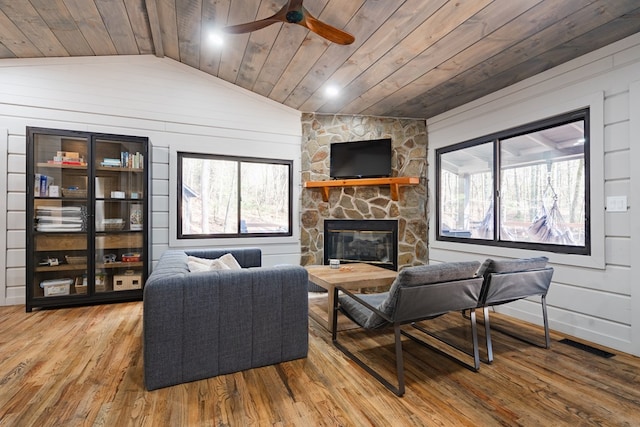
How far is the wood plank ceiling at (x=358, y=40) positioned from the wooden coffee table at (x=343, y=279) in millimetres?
2189

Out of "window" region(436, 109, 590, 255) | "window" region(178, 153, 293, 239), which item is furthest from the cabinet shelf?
"window" region(436, 109, 590, 255)

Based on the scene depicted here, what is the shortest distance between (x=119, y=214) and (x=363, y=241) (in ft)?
10.9

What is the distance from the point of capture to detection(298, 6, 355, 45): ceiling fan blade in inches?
90.4

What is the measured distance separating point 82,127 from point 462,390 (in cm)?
468

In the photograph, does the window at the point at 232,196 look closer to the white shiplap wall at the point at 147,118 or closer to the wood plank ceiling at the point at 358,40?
the white shiplap wall at the point at 147,118

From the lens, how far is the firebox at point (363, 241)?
4.73 meters

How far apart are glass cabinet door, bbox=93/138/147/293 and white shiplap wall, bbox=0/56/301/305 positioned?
0.23 m

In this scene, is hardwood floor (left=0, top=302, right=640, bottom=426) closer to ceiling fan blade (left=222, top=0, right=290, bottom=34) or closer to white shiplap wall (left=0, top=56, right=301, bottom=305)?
white shiplap wall (left=0, top=56, right=301, bottom=305)

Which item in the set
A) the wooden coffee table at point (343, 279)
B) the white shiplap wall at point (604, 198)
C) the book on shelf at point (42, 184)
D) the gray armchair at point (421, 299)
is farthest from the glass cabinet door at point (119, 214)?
the white shiplap wall at point (604, 198)

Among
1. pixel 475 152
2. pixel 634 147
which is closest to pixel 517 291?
pixel 634 147

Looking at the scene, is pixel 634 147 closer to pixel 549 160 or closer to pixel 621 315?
pixel 549 160

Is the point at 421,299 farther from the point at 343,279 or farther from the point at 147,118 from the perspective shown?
the point at 147,118

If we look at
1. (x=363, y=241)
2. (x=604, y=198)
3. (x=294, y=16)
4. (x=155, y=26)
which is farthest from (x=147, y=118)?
(x=604, y=198)

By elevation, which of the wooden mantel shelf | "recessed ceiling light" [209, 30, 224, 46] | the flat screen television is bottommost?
the wooden mantel shelf
